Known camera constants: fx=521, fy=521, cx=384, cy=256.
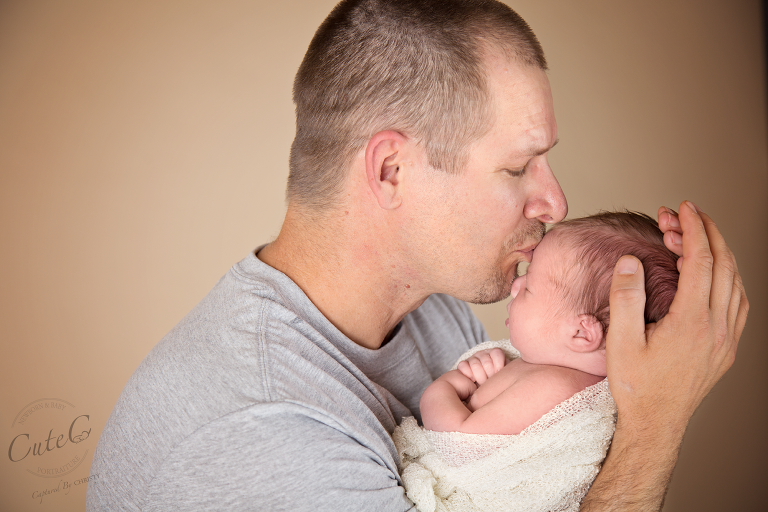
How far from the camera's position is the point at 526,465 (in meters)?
1.23

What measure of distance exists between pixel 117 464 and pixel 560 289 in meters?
1.15

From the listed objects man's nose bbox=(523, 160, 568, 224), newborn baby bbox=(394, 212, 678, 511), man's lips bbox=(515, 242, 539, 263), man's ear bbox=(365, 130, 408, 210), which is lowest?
newborn baby bbox=(394, 212, 678, 511)

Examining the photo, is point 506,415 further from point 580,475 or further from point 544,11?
point 544,11

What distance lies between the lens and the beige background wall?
6.29 feet

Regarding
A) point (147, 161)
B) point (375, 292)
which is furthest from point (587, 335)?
point (147, 161)

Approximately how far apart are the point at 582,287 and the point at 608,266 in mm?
83

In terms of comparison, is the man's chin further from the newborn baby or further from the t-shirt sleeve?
the t-shirt sleeve

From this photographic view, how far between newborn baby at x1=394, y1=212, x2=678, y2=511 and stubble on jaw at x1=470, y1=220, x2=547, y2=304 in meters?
0.05

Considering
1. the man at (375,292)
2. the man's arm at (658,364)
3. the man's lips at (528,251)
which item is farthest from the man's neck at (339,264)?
the man's arm at (658,364)

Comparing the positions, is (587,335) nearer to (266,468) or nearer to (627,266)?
(627,266)

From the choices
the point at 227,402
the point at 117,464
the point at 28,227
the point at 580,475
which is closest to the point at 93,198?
the point at 28,227

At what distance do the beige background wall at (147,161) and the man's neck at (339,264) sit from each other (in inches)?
29.9

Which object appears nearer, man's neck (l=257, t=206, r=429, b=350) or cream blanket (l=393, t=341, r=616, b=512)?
cream blanket (l=393, t=341, r=616, b=512)

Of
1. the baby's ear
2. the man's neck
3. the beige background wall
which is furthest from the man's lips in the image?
the beige background wall
